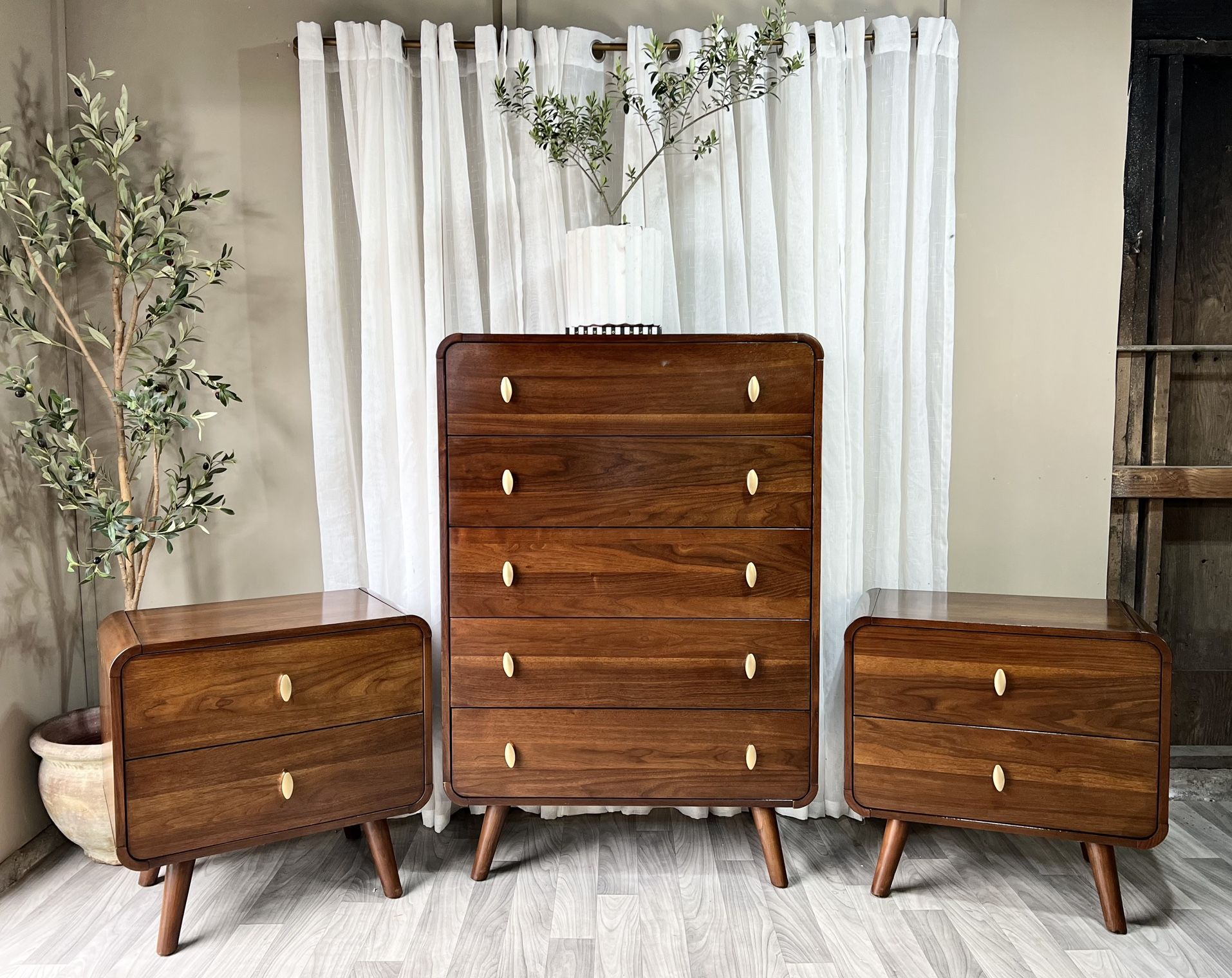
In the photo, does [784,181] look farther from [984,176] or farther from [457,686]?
[457,686]

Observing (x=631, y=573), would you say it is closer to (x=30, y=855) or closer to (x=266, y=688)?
(x=266, y=688)

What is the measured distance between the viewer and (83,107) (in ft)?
7.35

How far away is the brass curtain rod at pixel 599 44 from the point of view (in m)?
2.19

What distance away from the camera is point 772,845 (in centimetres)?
200

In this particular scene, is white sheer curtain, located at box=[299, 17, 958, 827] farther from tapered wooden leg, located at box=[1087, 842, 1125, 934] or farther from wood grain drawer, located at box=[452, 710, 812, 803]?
tapered wooden leg, located at box=[1087, 842, 1125, 934]

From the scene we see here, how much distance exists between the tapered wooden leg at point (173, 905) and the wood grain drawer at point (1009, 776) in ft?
4.55

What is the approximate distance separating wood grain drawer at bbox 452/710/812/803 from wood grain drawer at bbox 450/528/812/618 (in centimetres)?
23

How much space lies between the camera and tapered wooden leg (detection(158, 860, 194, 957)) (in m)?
1.74

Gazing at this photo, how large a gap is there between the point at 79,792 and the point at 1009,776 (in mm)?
1998

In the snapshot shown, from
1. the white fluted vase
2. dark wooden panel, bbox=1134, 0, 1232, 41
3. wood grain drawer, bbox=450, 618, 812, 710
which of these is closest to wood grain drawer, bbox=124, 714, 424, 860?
wood grain drawer, bbox=450, 618, 812, 710

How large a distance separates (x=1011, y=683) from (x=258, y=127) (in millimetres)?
2218

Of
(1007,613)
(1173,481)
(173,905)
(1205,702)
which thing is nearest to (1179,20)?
(1173,481)

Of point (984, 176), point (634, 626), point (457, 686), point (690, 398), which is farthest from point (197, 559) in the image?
point (984, 176)

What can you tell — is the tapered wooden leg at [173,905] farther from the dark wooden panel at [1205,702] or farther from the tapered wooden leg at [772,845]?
the dark wooden panel at [1205,702]
